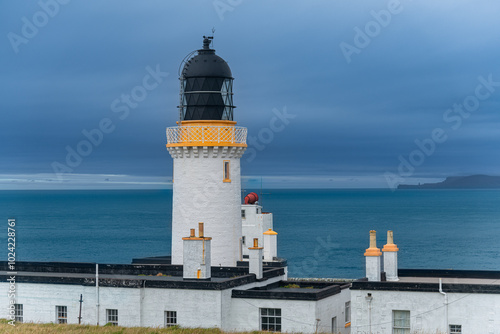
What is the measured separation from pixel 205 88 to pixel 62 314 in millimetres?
13820

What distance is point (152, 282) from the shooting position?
3219cm

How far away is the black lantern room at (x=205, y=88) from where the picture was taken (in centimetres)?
3988

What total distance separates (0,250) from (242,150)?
363 feet

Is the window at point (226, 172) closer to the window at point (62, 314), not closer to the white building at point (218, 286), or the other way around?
the white building at point (218, 286)

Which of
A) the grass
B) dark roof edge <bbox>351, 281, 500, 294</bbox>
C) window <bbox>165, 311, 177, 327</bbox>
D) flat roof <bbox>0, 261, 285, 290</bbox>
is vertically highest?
flat roof <bbox>0, 261, 285, 290</bbox>

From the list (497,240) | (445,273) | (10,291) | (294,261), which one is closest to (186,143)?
(10,291)

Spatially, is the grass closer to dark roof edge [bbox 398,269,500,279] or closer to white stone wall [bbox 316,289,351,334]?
white stone wall [bbox 316,289,351,334]

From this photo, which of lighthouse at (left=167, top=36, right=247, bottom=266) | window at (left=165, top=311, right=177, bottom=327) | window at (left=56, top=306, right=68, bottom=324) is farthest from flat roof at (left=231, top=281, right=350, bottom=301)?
window at (left=56, top=306, right=68, bottom=324)

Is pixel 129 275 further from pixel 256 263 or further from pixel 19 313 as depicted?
pixel 256 263

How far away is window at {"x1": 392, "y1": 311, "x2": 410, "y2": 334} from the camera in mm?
30359

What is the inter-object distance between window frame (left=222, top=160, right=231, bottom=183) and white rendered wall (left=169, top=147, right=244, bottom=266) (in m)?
0.08

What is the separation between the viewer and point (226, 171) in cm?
4041

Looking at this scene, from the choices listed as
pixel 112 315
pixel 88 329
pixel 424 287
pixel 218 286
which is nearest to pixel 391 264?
pixel 424 287

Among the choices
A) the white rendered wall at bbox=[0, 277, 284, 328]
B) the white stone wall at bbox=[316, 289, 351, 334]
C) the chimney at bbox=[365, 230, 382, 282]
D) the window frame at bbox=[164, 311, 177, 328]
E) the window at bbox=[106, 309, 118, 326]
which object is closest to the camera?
the chimney at bbox=[365, 230, 382, 282]
